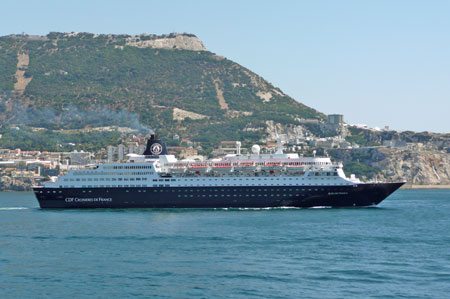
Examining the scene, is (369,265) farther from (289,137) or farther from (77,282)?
(289,137)

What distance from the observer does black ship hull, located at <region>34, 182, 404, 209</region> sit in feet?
219

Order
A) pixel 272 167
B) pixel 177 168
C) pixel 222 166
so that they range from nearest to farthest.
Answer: pixel 272 167 → pixel 222 166 → pixel 177 168

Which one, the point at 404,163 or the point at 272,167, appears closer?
the point at 272,167

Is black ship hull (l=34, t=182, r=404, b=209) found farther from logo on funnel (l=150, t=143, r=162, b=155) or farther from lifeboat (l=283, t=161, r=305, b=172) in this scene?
logo on funnel (l=150, t=143, r=162, b=155)

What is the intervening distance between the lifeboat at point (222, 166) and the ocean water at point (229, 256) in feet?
31.6

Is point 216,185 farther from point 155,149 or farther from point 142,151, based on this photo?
point 142,151

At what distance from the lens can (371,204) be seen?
68.5 metres

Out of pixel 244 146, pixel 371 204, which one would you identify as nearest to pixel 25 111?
pixel 244 146

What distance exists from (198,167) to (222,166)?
2294 mm

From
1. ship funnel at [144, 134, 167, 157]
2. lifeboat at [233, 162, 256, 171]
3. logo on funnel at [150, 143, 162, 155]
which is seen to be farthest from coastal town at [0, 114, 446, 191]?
lifeboat at [233, 162, 256, 171]

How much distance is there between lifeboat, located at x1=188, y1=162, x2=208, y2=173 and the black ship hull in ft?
7.39

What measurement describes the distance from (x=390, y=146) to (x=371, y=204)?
113472 millimetres

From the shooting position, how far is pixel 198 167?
70188 mm

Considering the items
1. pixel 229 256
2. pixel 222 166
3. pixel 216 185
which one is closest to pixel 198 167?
pixel 222 166
